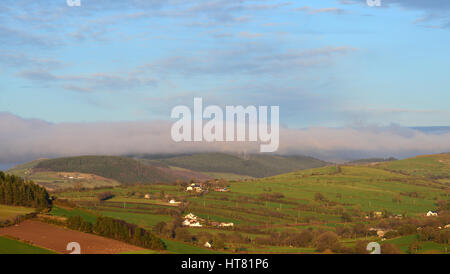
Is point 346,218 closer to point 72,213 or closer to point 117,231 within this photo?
point 72,213

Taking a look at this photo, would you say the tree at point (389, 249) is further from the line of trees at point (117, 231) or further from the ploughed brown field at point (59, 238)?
the ploughed brown field at point (59, 238)

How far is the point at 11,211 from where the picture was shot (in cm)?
8338

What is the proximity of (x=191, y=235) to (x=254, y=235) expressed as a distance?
16.4m

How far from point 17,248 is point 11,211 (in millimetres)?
24061

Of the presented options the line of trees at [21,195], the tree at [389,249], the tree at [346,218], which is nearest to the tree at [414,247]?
the tree at [389,249]

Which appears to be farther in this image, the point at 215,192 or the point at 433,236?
the point at 215,192

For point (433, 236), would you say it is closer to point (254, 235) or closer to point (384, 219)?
point (254, 235)

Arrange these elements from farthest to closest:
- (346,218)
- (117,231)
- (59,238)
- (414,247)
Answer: (346,218) → (414,247) → (117,231) → (59,238)

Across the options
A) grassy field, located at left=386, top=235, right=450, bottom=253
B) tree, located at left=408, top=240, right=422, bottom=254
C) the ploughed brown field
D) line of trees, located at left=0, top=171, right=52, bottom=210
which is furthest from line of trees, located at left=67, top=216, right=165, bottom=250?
grassy field, located at left=386, top=235, right=450, bottom=253

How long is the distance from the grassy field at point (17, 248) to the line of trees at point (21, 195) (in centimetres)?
2650

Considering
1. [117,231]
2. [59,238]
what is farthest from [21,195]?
[59,238]

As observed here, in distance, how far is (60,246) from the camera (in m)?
66.1

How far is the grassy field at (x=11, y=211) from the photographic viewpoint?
257 ft
